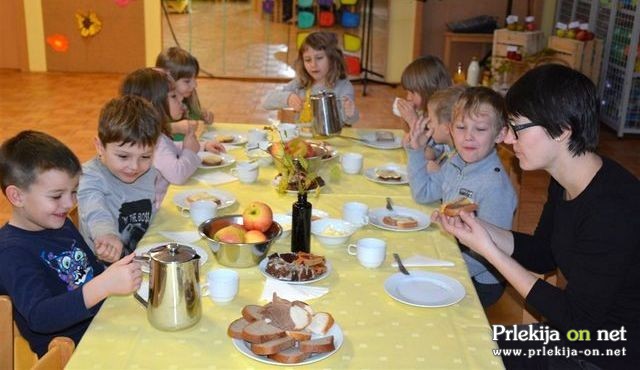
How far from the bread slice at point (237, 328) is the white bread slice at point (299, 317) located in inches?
3.9

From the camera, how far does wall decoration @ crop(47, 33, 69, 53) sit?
7.13 metres

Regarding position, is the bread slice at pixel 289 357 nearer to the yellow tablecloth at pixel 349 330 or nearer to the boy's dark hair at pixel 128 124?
the yellow tablecloth at pixel 349 330

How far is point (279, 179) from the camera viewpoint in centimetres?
257

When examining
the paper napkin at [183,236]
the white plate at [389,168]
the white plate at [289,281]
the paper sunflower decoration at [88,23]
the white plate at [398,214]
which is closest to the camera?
the white plate at [289,281]

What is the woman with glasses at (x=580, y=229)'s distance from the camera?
5.32 feet

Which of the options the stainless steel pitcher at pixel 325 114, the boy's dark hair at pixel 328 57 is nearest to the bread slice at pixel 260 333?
the stainless steel pitcher at pixel 325 114

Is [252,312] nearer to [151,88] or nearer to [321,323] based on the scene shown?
[321,323]

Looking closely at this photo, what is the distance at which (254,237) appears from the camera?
6.13 feet

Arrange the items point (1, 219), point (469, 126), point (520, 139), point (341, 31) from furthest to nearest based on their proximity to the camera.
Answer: point (341, 31) → point (1, 219) → point (469, 126) → point (520, 139)

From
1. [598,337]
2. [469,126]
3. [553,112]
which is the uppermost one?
[553,112]

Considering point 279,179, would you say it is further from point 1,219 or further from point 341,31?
point 341,31

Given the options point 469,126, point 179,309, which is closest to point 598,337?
point 469,126

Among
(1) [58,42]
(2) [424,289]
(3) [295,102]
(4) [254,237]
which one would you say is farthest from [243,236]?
(1) [58,42]

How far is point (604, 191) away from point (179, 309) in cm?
98
